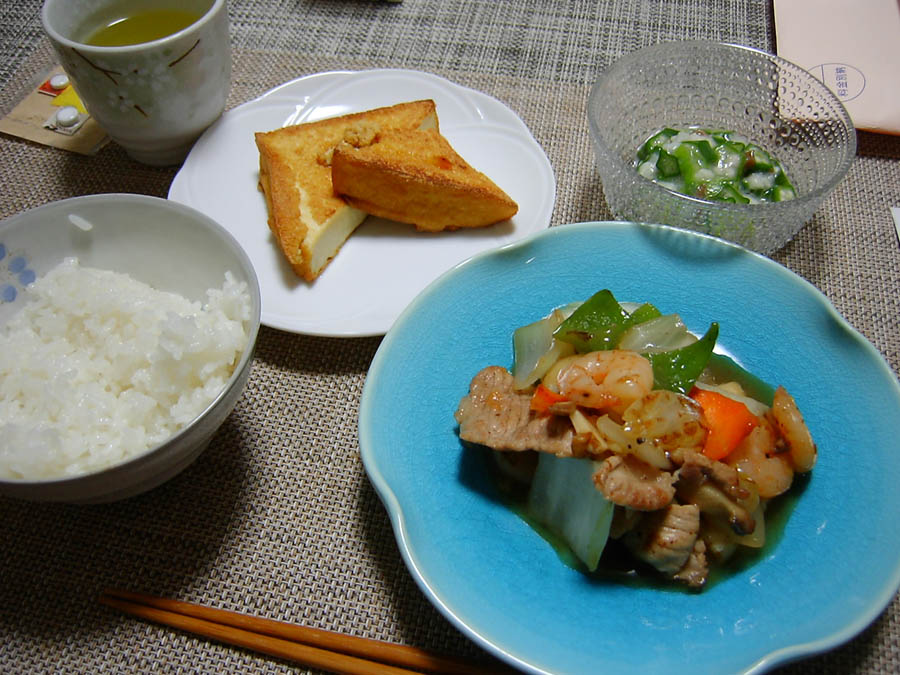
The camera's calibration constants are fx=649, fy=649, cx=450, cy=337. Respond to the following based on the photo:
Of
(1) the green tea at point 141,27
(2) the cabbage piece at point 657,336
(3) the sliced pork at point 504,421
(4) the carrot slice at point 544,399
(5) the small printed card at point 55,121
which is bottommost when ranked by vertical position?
(5) the small printed card at point 55,121

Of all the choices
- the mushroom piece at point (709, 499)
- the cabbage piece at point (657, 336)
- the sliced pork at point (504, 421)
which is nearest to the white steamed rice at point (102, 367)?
the sliced pork at point (504, 421)

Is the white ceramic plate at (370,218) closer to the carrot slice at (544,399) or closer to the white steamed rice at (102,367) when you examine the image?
the white steamed rice at (102,367)

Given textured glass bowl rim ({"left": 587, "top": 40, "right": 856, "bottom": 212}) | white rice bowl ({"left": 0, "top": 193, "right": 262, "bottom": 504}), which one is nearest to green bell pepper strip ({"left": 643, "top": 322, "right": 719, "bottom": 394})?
textured glass bowl rim ({"left": 587, "top": 40, "right": 856, "bottom": 212})

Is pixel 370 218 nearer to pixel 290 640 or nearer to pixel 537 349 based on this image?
pixel 537 349

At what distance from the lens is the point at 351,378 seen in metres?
1.67

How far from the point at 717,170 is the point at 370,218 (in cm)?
103

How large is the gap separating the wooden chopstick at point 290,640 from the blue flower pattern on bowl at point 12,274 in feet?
2.36

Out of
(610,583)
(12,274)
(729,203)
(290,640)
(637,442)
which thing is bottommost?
(290,640)

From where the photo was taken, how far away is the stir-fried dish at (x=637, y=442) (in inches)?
45.9

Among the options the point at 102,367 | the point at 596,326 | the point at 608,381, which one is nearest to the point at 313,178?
the point at 102,367

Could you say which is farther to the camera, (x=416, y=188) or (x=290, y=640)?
(x=416, y=188)

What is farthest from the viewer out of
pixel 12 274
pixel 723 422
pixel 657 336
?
pixel 12 274

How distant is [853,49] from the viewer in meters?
2.36

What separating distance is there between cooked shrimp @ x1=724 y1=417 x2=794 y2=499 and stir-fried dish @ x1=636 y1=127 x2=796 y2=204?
78cm
